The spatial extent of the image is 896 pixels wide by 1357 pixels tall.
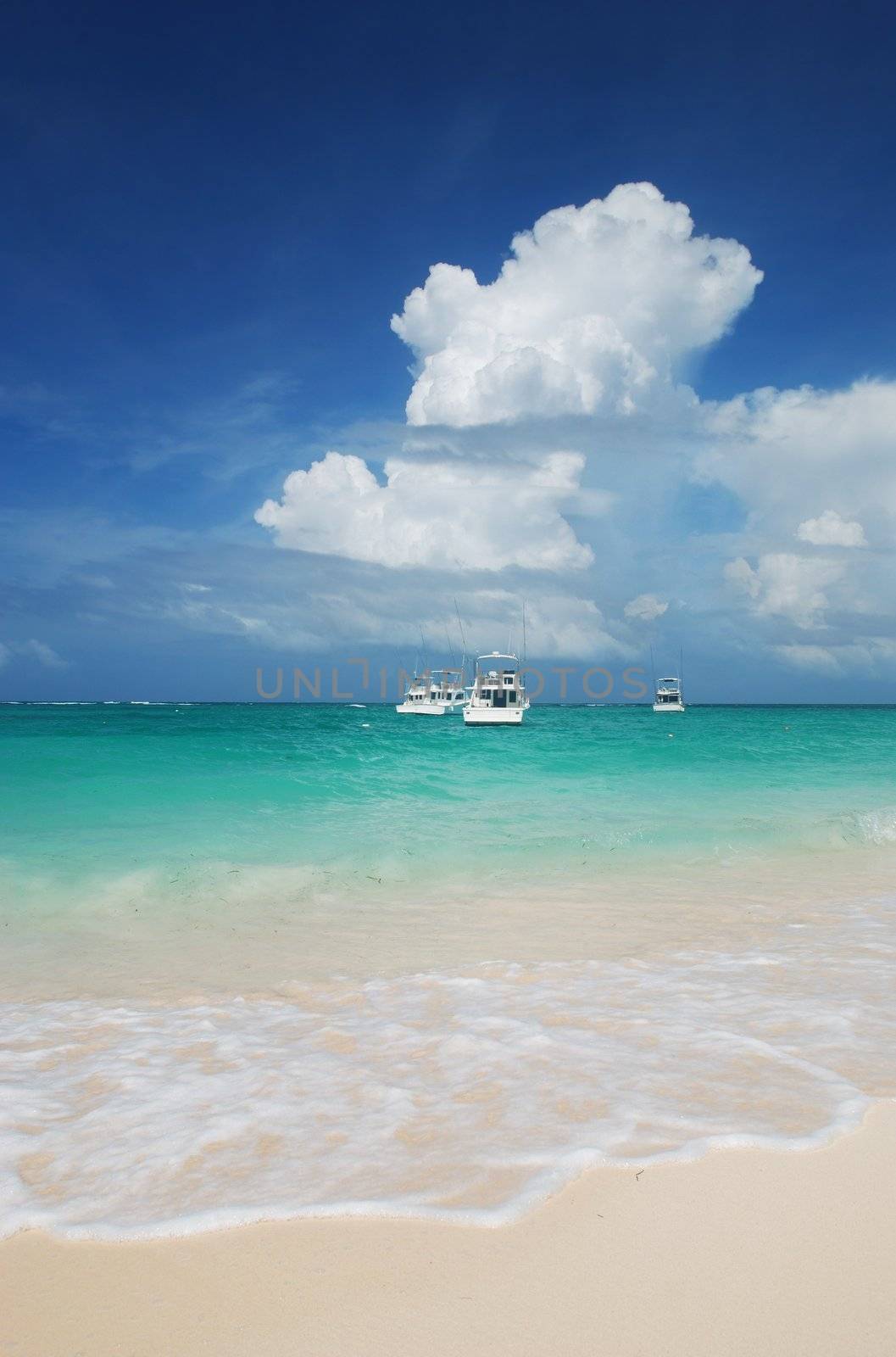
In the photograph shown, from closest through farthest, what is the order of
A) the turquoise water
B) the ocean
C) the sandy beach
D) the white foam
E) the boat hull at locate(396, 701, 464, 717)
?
the sandy beach < the white foam < the ocean < the turquoise water < the boat hull at locate(396, 701, 464, 717)

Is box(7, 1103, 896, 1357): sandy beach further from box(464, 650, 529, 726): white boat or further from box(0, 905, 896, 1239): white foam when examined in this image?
box(464, 650, 529, 726): white boat

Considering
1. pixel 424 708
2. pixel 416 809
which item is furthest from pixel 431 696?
pixel 416 809

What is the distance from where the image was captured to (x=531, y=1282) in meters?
2.87

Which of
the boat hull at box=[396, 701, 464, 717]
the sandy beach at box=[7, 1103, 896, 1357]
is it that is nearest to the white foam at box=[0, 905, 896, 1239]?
the sandy beach at box=[7, 1103, 896, 1357]

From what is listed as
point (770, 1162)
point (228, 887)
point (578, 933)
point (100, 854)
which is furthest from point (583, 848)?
point (770, 1162)

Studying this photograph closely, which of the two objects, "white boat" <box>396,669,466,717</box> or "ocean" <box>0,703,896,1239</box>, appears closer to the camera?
"ocean" <box>0,703,896,1239</box>

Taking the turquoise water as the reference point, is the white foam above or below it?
above

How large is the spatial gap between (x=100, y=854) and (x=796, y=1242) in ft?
39.5

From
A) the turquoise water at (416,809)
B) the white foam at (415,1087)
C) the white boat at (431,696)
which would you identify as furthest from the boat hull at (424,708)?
the white foam at (415,1087)

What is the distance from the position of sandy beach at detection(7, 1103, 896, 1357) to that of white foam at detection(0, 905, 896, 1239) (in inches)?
7.6

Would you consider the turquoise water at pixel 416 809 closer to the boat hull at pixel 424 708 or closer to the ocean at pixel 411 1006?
the ocean at pixel 411 1006

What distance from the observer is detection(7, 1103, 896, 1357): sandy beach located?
260 cm

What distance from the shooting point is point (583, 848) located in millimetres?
13438

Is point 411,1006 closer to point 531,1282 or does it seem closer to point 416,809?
point 531,1282
